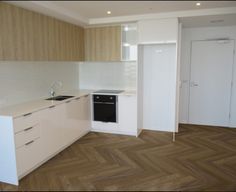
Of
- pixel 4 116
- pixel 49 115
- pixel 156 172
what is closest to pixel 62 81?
pixel 49 115

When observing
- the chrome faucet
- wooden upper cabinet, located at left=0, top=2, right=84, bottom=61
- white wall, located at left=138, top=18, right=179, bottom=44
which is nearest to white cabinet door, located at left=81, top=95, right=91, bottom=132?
the chrome faucet

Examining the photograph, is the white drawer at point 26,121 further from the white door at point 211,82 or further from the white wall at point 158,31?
the white door at point 211,82

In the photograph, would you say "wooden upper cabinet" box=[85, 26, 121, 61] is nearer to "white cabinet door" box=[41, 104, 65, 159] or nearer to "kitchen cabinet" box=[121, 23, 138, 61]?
"kitchen cabinet" box=[121, 23, 138, 61]

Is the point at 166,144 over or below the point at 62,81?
below

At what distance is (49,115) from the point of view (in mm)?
3553

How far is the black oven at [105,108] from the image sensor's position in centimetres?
477

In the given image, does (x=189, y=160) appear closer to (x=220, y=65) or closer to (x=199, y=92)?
(x=199, y=92)

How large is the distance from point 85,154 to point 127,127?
1261 mm

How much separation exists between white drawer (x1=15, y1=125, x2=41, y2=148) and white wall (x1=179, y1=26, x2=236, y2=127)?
3.72m

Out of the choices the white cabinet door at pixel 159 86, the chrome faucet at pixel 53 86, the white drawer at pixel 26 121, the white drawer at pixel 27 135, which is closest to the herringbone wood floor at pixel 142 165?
the white cabinet door at pixel 159 86

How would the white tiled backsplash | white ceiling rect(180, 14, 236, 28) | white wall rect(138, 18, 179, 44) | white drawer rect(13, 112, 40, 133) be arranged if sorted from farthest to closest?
white wall rect(138, 18, 179, 44)
white ceiling rect(180, 14, 236, 28)
the white tiled backsplash
white drawer rect(13, 112, 40, 133)

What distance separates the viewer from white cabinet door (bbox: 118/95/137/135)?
15.3 feet

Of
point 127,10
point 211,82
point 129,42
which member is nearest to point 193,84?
point 211,82

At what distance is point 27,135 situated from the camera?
121 inches
